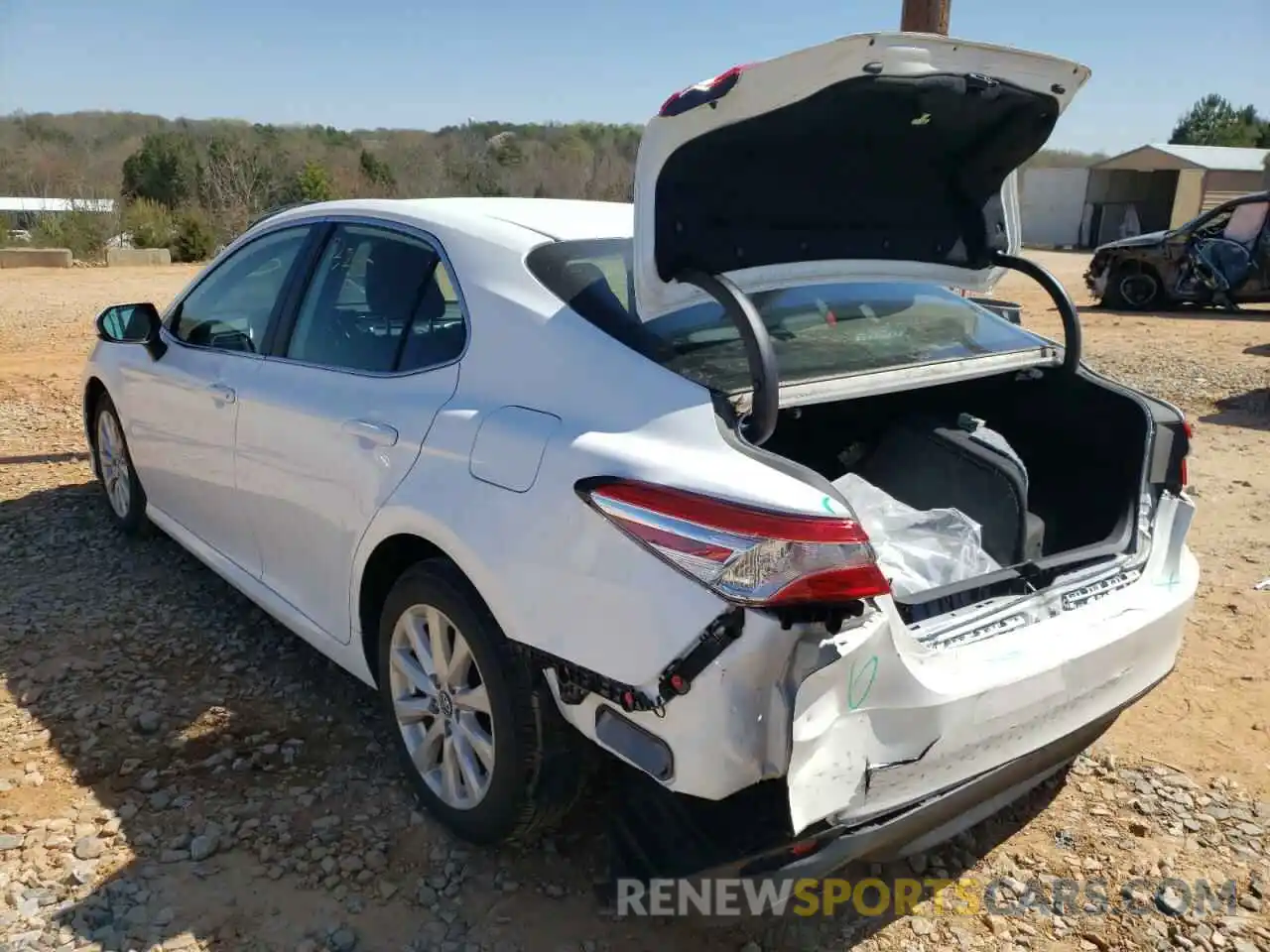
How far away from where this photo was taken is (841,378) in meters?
2.56

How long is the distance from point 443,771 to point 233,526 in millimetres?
1413

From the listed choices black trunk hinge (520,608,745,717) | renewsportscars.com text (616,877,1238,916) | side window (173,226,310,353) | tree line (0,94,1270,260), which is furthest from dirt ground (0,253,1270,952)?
tree line (0,94,1270,260)

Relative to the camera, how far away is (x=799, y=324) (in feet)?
9.23

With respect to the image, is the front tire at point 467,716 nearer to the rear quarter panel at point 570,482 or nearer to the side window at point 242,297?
the rear quarter panel at point 570,482

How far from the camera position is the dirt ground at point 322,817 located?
243cm

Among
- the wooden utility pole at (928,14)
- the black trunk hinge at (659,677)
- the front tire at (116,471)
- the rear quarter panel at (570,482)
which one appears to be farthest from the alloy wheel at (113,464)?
the wooden utility pole at (928,14)

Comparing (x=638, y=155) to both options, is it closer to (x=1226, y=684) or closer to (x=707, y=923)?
(x=707, y=923)

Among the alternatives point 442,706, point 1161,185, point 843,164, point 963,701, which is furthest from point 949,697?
point 1161,185

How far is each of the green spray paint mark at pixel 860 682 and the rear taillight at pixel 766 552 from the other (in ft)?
0.47

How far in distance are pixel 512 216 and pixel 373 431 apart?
75 centimetres

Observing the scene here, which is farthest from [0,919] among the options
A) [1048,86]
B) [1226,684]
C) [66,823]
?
[1226,684]

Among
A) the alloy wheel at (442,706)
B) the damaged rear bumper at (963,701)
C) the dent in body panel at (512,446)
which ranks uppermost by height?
the dent in body panel at (512,446)

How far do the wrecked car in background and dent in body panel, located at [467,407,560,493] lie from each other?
48.7ft

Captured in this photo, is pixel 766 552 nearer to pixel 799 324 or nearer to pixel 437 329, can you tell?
pixel 799 324
